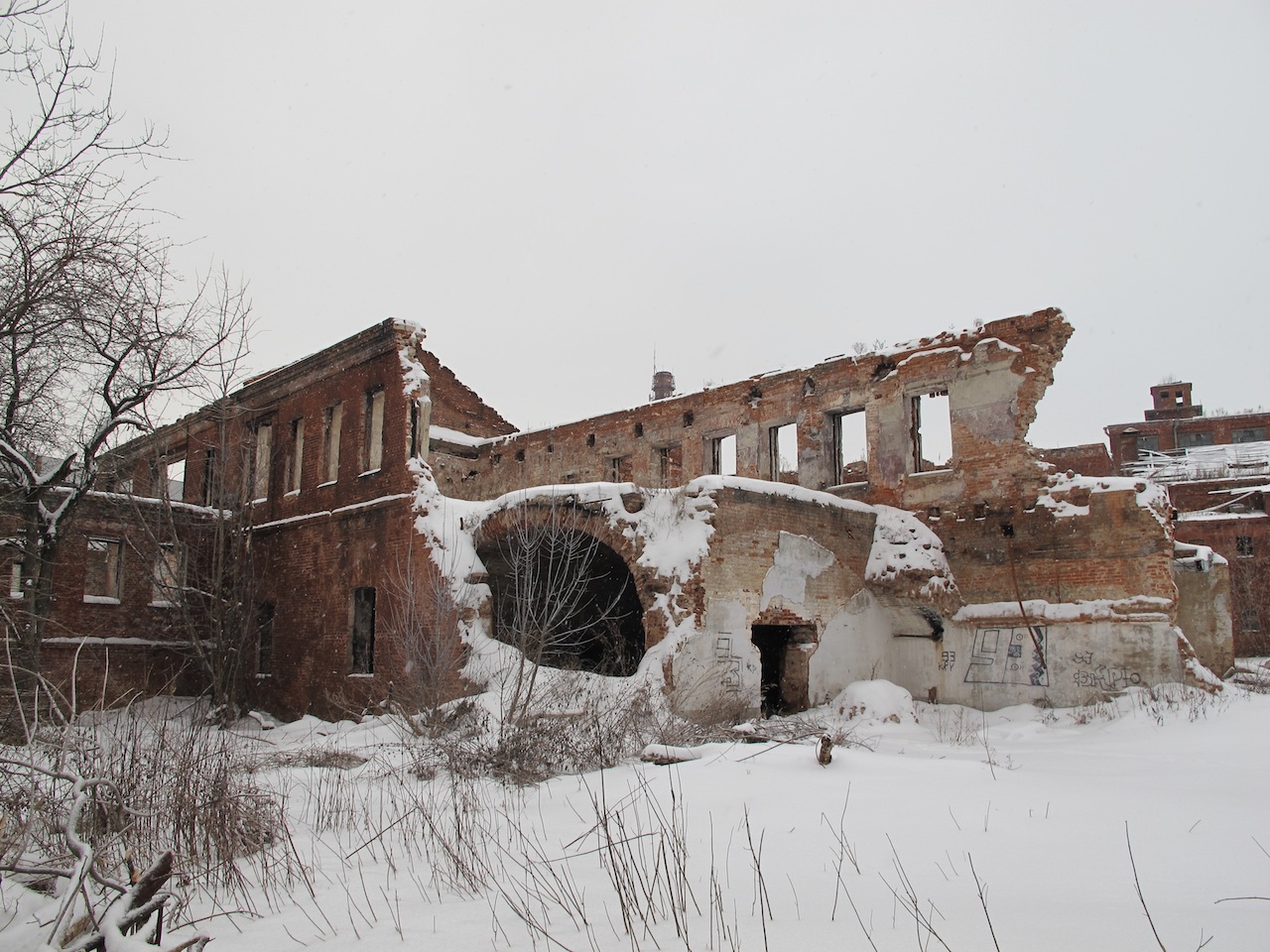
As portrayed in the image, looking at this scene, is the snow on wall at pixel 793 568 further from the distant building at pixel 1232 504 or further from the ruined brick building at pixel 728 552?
the distant building at pixel 1232 504

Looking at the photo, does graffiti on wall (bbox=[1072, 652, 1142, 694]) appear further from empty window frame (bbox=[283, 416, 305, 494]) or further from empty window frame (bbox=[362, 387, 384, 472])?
empty window frame (bbox=[283, 416, 305, 494])

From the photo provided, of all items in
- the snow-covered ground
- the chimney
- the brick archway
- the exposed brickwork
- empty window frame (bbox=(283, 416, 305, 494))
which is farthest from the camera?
the exposed brickwork

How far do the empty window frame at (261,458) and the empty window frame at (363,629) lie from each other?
15.3 feet

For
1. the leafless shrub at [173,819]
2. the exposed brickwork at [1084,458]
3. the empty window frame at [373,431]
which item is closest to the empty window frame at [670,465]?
the empty window frame at [373,431]

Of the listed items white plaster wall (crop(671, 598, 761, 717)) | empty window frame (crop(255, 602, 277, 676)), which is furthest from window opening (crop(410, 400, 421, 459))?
white plaster wall (crop(671, 598, 761, 717))

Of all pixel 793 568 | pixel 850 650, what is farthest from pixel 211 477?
pixel 850 650

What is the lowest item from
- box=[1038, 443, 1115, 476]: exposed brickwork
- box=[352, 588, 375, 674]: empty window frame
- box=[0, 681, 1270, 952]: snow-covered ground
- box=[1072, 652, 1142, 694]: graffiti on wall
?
box=[0, 681, 1270, 952]: snow-covered ground

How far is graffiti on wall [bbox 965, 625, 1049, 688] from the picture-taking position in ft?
47.3

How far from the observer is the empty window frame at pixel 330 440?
1789 centimetres

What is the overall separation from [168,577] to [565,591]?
33.8ft

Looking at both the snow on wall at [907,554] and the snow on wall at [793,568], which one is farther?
the snow on wall at [907,554]

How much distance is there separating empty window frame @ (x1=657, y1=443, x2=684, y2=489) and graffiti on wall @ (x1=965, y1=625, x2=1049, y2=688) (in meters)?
7.76

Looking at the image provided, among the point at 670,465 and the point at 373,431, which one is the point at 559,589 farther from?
the point at 670,465

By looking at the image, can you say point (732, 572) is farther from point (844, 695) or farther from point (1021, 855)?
point (1021, 855)
